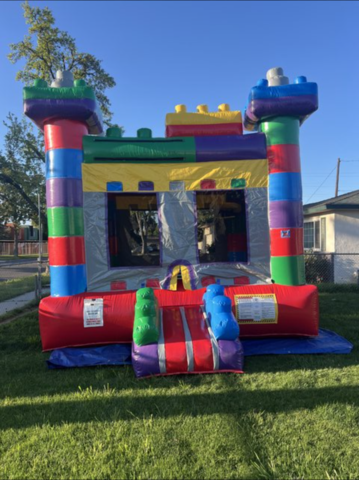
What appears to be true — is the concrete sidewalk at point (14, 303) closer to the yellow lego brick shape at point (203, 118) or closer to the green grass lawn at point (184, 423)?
the green grass lawn at point (184, 423)

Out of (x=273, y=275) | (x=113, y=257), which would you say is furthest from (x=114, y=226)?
(x=273, y=275)

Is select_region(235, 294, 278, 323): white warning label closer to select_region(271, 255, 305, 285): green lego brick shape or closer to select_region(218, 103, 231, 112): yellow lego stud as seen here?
select_region(271, 255, 305, 285): green lego brick shape

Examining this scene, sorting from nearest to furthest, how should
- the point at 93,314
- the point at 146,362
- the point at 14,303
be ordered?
1. the point at 146,362
2. the point at 93,314
3. the point at 14,303

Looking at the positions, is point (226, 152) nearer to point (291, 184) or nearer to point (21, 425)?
point (291, 184)

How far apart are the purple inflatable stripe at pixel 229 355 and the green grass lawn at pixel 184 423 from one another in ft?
0.38

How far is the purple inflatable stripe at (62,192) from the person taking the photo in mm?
4766

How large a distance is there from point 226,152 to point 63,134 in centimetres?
234

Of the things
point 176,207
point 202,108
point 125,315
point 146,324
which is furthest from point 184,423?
point 202,108

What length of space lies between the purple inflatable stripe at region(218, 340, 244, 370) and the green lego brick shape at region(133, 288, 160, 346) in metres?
0.73

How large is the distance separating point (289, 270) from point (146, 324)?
2319 mm

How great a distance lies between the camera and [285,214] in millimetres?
4988

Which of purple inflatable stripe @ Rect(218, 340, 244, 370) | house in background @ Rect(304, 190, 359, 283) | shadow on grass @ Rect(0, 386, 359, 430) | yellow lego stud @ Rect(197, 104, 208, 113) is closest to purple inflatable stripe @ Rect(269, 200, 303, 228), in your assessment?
yellow lego stud @ Rect(197, 104, 208, 113)

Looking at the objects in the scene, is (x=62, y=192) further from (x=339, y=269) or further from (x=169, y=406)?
(x=339, y=269)

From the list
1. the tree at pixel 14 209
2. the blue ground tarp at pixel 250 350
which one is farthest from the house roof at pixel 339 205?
the tree at pixel 14 209
